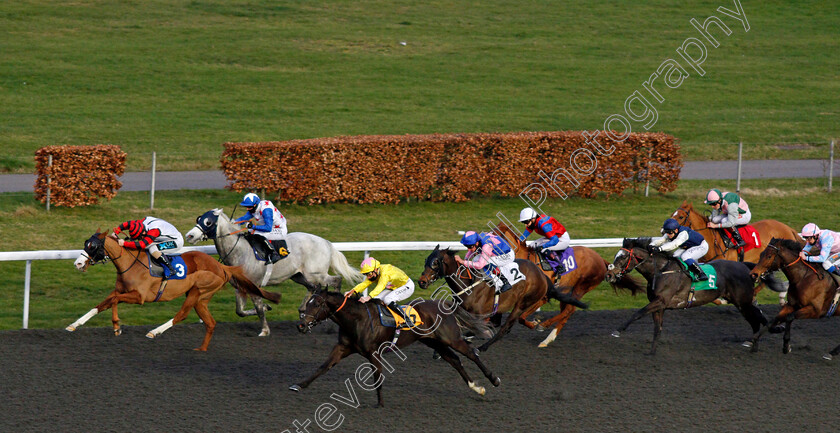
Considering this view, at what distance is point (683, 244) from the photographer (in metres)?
8.72

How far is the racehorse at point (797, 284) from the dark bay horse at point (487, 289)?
1756 mm

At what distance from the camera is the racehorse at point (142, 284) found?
25.7 ft

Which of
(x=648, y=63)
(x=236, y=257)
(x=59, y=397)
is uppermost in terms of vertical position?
(x=648, y=63)


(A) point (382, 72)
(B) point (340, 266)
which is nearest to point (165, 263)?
(B) point (340, 266)

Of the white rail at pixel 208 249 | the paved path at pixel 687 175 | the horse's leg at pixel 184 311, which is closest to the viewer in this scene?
the horse's leg at pixel 184 311

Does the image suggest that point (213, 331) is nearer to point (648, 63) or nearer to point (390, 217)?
point (390, 217)

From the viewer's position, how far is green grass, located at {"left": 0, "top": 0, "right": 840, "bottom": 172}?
792 inches

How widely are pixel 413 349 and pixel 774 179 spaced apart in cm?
1090

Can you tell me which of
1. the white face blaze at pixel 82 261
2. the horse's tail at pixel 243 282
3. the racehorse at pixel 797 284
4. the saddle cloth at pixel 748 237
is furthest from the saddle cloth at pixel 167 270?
the saddle cloth at pixel 748 237

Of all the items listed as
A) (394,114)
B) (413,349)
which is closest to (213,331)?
(413,349)

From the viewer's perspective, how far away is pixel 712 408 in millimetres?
6617

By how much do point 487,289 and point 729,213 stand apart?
343cm

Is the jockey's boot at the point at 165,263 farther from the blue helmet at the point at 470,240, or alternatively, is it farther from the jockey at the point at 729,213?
the jockey at the point at 729,213

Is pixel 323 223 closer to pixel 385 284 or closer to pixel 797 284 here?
pixel 385 284
